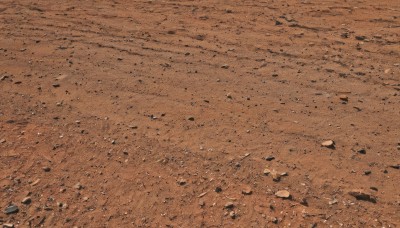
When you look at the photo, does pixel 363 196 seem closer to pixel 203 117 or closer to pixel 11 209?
pixel 203 117

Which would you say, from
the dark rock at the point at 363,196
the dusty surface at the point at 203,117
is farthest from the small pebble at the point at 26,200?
the dark rock at the point at 363,196

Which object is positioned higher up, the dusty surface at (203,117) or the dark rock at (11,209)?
the dusty surface at (203,117)

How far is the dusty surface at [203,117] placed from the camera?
164 inches

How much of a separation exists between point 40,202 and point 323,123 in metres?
2.96

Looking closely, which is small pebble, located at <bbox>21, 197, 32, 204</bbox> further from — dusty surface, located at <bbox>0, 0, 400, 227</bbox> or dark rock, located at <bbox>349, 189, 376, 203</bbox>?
dark rock, located at <bbox>349, 189, 376, 203</bbox>

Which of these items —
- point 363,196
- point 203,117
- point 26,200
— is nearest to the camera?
point 363,196

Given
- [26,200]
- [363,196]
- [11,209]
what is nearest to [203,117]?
[363,196]

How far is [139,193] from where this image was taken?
4.32 m

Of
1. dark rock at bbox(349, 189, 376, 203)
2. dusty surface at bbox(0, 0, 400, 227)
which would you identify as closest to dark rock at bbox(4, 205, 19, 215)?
dusty surface at bbox(0, 0, 400, 227)

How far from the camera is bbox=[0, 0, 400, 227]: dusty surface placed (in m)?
4.18

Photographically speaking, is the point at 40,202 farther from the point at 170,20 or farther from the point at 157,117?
the point at 170,20

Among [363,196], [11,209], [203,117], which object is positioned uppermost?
[203,117]

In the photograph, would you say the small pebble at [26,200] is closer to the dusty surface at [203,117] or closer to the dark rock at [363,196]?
the dusty surface at [203,117]

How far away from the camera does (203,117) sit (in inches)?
210
